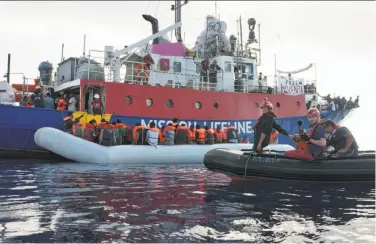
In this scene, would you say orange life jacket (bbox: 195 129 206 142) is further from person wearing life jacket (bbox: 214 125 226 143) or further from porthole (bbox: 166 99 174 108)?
porthole (bbox: 166 99 174 108)

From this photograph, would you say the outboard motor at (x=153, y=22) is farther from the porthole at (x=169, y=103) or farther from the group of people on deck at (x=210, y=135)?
the group of people on deck at (x=210, y=135)

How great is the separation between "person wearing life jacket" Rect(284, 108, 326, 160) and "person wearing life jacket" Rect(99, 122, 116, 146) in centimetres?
716

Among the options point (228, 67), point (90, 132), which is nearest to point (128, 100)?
point (90, 132)

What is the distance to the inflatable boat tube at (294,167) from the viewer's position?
7500 mm

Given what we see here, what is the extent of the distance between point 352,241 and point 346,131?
3.96 metres

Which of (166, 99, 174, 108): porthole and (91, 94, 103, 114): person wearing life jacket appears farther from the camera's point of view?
(166, 99, 174, 108): porthole

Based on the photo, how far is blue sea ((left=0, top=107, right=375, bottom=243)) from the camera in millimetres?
4230

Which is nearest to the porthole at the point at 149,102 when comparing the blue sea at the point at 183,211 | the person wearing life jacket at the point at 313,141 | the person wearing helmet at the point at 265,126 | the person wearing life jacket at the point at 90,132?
the person wearing life jacket at the point at 90,132

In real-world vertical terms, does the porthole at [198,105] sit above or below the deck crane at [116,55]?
below

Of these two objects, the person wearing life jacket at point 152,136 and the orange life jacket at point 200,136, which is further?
the orange life jacket at point 200,136

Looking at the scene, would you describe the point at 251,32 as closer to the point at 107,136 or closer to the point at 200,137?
the point at 200,137

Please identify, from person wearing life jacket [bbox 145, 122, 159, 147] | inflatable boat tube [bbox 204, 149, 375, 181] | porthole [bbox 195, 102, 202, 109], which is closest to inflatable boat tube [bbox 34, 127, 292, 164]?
person wearing life jacket [bbox 145, 122, 159, 147]

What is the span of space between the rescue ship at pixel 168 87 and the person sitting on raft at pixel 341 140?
358 inches

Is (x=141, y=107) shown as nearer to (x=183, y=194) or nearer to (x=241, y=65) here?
(x=241, y=65)
